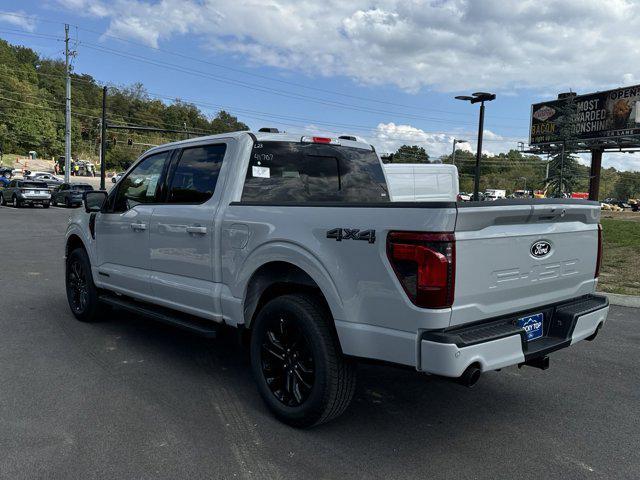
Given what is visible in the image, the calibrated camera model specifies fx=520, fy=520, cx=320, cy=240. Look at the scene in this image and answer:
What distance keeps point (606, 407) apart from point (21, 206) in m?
34.4

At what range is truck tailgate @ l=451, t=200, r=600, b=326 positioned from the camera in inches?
111

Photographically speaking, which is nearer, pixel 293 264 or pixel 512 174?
pixel 293 264

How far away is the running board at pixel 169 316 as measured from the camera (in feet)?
13.4

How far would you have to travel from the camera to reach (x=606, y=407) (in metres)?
3.93

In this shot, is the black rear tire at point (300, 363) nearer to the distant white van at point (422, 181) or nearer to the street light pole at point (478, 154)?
the distant white van at point (422, 181)

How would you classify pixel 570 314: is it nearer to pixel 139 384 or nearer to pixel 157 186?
pixel 139 384

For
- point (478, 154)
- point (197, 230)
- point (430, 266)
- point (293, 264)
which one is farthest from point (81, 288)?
point (478, 154)

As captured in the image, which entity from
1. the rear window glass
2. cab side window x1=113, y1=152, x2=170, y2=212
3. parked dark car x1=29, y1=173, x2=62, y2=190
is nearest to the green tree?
parked dark car x1=29, y1=173, x2=62, y2=190

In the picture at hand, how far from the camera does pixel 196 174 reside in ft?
14.6

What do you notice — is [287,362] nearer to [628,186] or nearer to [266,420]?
[266,420]

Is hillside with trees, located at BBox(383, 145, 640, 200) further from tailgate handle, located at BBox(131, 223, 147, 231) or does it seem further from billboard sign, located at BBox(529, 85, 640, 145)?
tailgate handle, located at BBox(131, 223, 147, 231)

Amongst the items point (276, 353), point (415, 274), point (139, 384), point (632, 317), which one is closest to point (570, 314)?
point (415, 274)

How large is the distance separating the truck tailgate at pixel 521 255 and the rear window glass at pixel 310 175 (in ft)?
5.41

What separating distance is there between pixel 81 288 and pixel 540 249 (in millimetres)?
5053
